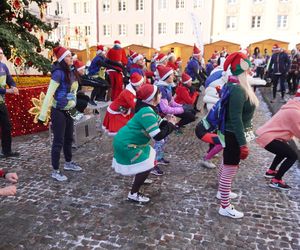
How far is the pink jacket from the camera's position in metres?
4.66

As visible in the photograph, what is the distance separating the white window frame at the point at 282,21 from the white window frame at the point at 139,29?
584 inches

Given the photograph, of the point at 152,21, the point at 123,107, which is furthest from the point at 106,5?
the point at 123,107

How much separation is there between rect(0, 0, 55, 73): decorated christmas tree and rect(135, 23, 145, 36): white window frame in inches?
1173

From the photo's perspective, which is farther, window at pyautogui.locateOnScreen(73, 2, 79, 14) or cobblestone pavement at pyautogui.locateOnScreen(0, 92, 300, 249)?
window at pyautogui.locateOnScreen(73, 2, 79, 14)

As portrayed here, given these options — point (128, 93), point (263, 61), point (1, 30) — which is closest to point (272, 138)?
point (128, 93)

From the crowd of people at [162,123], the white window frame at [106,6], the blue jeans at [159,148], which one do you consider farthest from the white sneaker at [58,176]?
the white window frame at [106,6]

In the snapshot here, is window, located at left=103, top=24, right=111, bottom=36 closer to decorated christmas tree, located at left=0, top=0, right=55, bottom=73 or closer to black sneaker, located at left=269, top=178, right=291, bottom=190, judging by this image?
decorated christmas tree, located at left=0, top=0, right=55, bottom=73

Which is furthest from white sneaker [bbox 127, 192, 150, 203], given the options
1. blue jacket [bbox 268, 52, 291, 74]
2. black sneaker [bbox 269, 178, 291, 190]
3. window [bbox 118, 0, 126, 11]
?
window [bbox 118, 0, 126, 11]

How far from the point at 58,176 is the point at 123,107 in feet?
5.24

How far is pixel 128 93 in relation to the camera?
560 cm

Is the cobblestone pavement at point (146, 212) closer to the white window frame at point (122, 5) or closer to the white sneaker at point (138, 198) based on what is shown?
the white sneaker at point (138, 198)

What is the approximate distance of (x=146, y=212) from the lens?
4.30m

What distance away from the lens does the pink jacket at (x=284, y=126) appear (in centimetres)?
466

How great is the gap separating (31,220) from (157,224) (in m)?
1.57
